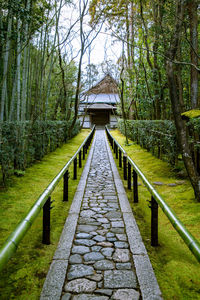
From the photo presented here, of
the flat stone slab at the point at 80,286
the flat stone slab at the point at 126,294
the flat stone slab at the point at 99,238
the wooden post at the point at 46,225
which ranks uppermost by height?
the wooden post at the point at 46,225

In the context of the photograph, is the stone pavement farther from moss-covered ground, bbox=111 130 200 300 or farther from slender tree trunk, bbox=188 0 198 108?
slender tree trunk, bbox=188 0 198 108

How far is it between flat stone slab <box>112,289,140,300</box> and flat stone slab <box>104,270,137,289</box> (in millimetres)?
62

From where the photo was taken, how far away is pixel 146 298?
6.40 ft

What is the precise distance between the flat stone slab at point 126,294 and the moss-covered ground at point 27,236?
2.19ft

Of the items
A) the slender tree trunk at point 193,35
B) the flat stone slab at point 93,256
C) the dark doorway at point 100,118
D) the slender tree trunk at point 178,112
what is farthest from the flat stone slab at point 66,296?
the dark doorway at point 100,118

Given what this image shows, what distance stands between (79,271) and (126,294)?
0.55 meters

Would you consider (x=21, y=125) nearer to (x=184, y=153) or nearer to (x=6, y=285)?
(x=184, y=153)

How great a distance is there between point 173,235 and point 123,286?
1.35 m

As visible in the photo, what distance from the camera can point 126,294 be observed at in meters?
2.01

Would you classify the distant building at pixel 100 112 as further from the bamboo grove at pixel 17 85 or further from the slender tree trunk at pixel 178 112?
the slender tree trunk at pixel 178 112

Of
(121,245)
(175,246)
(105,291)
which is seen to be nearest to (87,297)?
(105,291)

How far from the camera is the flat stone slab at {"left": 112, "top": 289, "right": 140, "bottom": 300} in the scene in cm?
196

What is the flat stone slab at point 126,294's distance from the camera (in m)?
1.96

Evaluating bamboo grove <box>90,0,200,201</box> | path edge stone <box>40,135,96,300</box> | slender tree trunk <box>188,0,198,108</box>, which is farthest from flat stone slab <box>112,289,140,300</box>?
slender tree trunk <box>188,0,198,108</box>
